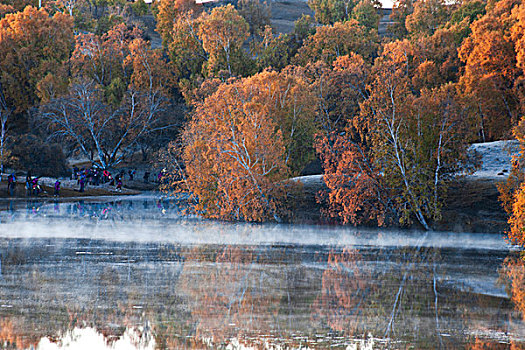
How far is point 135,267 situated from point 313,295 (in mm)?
5902

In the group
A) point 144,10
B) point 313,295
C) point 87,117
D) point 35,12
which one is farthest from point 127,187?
point 144,10

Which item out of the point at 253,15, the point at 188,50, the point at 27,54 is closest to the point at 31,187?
the point at 27,54

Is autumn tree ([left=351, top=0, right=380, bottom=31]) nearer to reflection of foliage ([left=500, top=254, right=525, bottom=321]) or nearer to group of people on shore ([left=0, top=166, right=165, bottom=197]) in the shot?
group of people on shore ([left=0, top=166, right=165, bottom=197])

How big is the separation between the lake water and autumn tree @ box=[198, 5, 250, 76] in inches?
1766

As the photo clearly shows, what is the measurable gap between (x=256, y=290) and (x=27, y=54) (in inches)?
2544

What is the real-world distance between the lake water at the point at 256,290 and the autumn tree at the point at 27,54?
48.5 m

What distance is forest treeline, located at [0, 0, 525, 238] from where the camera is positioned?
31578 millimetres

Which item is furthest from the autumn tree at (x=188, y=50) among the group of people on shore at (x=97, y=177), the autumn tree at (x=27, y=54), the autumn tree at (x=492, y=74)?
the autumn tree at (x=492, y=74)

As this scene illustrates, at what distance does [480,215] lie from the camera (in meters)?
31.5

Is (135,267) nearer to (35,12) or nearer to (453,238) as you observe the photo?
(453,238)

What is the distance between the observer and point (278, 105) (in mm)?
44062

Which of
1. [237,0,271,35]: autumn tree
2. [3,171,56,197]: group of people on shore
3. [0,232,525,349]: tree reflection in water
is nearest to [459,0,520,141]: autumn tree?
[0,232,525,349]: tree reflection in water

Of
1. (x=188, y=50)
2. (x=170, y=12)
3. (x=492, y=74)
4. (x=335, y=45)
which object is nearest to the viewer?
(x=492, y=74)

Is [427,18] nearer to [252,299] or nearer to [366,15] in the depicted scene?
[366,15]
